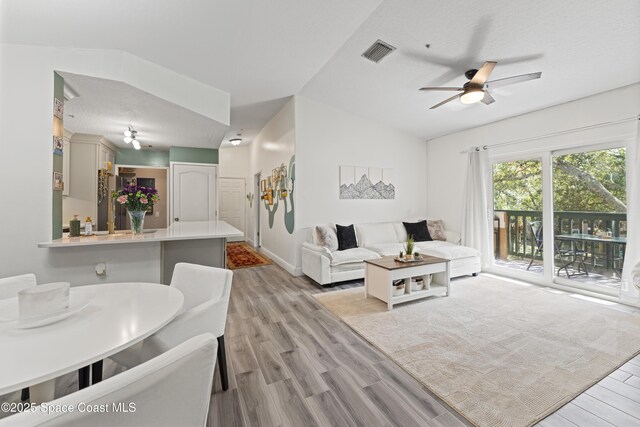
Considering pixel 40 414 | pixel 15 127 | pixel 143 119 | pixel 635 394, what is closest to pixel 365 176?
pixel 143 119

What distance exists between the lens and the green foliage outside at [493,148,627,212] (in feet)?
11.5

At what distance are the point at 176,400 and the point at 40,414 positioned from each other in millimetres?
289

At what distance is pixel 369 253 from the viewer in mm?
4320

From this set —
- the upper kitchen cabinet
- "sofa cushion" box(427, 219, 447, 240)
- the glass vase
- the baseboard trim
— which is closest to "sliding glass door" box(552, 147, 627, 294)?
"sofa cushion" box(427, 219, 447, 240)

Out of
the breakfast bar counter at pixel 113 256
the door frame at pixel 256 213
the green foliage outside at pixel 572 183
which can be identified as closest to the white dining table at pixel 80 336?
the breakfast bar counter at pixel 113 256

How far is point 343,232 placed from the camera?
4.61m

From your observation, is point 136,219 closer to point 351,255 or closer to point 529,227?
point 351,255

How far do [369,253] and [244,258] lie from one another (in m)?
3.08

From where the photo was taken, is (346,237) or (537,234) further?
(346,237)

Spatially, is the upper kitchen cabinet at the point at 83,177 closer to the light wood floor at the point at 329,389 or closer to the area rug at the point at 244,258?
the area rug at the point at 244,258

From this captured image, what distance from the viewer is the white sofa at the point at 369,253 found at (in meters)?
4.05

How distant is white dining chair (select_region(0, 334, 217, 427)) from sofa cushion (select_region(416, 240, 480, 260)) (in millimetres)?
4143

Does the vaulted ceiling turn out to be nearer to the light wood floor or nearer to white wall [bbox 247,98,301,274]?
white wall [bbox 247,98,301,274]

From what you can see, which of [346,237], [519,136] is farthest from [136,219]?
[519,136]
